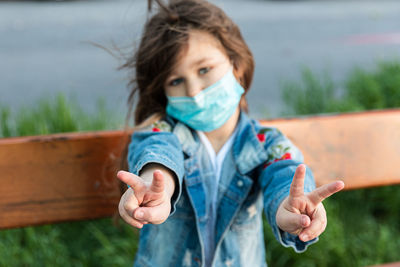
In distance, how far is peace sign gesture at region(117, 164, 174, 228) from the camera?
Answer: 102cm

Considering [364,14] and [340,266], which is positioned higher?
[340,266]

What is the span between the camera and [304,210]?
43.3 inches

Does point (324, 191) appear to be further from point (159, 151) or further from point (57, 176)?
point (57, 176)

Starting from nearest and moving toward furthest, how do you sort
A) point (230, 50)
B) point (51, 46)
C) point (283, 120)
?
point (230, 50) → point (283, 120) → point (51, 46)

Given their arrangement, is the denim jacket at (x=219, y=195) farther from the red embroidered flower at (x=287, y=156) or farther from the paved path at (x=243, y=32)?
the paved path at (x=243, y=32)

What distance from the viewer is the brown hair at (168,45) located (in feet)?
4.88

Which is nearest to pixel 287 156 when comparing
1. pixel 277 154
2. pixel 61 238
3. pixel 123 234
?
pixel 277 154

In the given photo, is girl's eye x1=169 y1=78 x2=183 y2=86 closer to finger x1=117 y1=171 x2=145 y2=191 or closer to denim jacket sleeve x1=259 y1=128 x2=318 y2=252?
denim jacket sleeve x1=259 y1=128 x2=318 y2=252

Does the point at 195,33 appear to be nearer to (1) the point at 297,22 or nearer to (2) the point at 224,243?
(2) the point at 224,243

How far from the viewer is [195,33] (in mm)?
1499

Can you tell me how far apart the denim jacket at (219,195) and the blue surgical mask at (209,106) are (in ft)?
0.18

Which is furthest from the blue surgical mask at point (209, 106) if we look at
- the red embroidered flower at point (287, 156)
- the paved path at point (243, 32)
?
the paved path at point (243, 32)

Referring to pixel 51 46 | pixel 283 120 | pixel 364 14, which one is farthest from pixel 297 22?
pixel 283 120

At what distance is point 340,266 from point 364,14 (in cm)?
762
